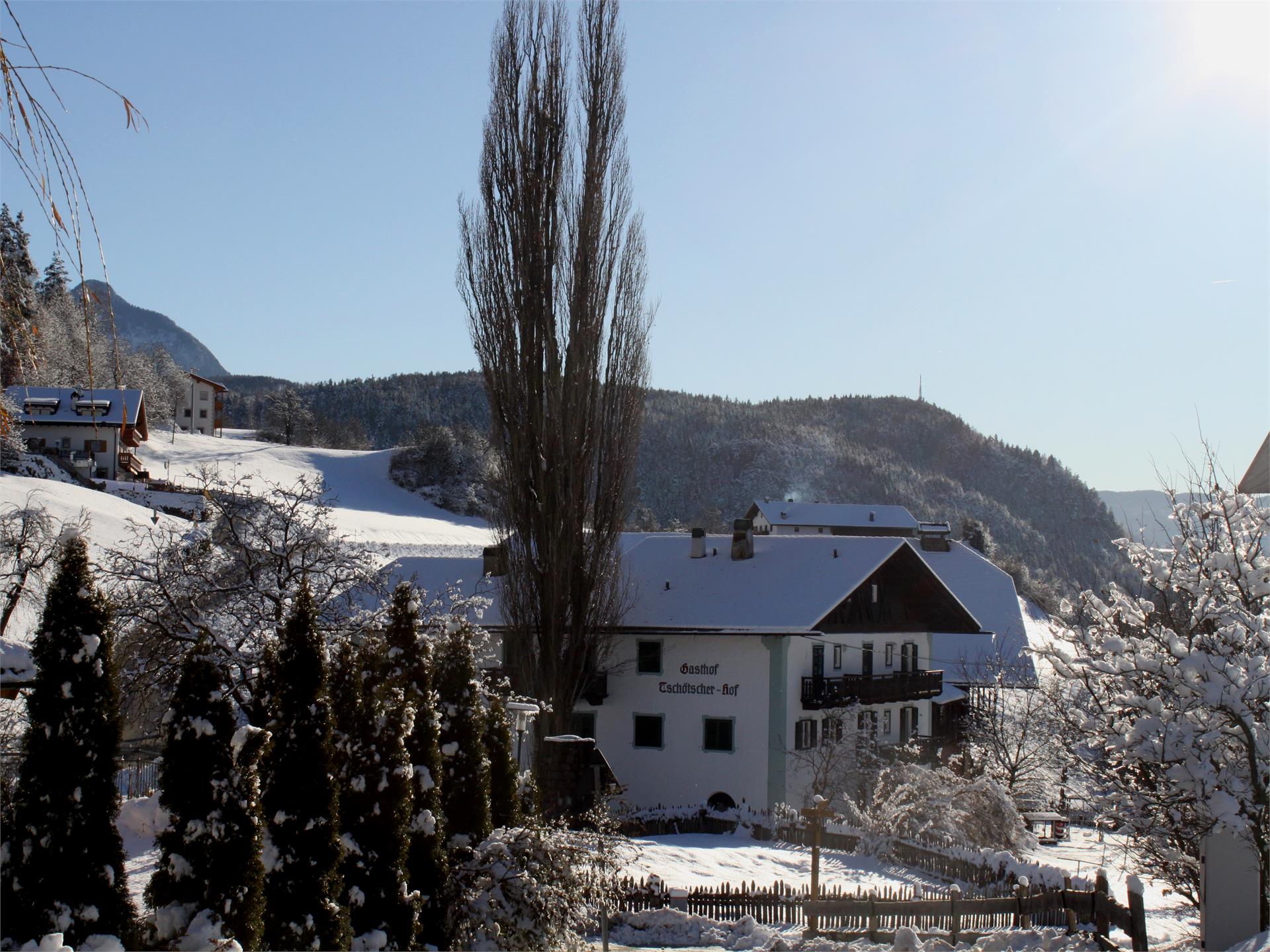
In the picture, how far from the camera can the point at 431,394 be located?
178 metres

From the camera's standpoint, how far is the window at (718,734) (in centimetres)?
3169

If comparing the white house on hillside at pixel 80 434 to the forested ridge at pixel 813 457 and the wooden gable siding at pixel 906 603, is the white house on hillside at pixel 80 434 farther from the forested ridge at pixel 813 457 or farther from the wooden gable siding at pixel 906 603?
the forested ridge at pixel 813 457

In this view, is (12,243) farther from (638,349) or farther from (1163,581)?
(1163,581)

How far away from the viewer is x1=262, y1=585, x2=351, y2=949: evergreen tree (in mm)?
8992

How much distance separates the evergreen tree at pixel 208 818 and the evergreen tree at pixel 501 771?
4.73 metres

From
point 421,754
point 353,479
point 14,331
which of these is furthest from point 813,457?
point 14,331

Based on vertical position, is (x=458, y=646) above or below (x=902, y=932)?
above

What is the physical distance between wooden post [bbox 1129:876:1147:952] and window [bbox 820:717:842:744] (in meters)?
16.7

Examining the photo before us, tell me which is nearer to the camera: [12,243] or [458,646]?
[458,646]

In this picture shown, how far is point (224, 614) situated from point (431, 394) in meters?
163

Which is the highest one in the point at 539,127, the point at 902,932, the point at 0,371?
the point at 539,127

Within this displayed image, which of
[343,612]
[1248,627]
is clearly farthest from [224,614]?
[1248,627]

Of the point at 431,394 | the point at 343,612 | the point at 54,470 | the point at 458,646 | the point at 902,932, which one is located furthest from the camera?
the point at 431,394

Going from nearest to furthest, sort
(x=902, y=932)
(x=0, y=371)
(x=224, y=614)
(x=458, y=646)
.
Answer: (x=0, y=371), (x=902, y=932), (x=458, y=646), (x=224, y=614)
